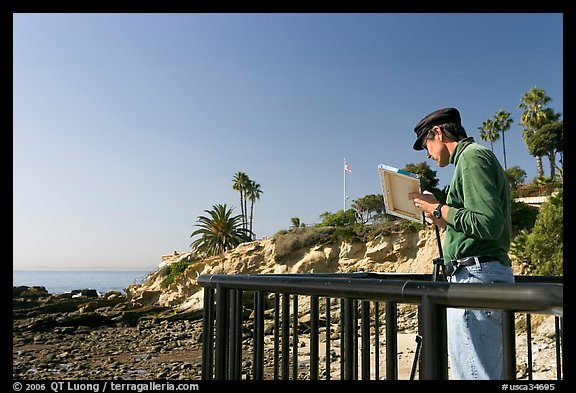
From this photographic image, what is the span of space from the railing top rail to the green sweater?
97 centimetres

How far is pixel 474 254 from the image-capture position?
2.89m

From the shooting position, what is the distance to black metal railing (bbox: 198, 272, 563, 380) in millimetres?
1504

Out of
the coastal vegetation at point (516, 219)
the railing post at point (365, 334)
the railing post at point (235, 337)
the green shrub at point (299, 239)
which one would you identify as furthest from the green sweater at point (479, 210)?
the green shrub at point (299, 239)

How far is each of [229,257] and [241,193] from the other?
35.2m

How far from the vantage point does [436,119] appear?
3174mm

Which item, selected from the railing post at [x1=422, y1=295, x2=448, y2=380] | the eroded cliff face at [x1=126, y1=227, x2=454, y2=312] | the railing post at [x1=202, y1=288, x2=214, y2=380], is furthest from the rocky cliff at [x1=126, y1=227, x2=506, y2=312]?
the railing post at [x1=422, y1=295, x2=448, y2=380]

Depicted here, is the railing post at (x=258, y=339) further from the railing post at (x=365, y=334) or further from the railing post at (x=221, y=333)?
the railing post at (x=365, y=334)

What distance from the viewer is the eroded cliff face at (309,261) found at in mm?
28766

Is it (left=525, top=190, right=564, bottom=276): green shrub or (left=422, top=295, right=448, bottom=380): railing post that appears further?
(left=525, top=190, right=564, bottom=276): green shrub

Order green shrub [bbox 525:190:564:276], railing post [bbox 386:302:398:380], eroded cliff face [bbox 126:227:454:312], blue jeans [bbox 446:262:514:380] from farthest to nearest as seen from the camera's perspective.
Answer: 1. eroded cliff face [bbox 126:227:454:312]
2. green shrub [bbox 525:190:564:276]
3. blue jeans [bbox 446:262:514:380]
4. railing post [bbox 386:302:398:380]

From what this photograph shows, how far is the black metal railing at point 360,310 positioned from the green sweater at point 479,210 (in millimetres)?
446

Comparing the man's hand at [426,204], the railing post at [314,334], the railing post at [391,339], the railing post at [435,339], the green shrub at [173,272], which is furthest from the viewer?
the green shrub at [173,272]

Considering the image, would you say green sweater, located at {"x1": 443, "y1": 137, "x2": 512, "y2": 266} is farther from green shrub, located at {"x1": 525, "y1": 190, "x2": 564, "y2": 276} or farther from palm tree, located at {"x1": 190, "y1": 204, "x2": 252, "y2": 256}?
palm tree, located at {"x1": 190, "y1": 204, "x2": 252, "y2": 256}
